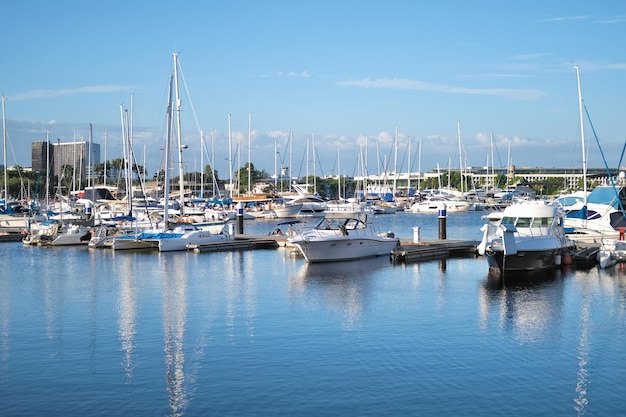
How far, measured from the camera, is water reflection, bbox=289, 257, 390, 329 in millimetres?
33356

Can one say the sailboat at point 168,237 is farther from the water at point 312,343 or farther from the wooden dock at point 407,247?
the water at point 312,343

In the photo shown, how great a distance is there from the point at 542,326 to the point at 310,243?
18.8 meters

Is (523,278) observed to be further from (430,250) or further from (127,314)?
(127,314)

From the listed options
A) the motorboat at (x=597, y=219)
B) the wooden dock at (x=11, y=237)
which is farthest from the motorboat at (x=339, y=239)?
the wooden dock at (x=11, y=237)

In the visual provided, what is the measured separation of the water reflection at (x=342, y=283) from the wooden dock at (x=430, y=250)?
42.9 inches

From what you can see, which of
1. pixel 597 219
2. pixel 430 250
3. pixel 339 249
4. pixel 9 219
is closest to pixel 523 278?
pixel 430 250

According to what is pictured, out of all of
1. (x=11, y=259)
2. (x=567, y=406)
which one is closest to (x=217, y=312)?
(x=567, y=406)

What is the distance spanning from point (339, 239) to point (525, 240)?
34.4 feet

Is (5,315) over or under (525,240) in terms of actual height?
under

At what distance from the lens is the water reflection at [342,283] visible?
3336 centimetres

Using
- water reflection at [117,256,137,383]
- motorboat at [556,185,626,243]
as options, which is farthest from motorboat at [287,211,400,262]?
motorboat at [556,185,626,243]

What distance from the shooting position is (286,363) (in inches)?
919

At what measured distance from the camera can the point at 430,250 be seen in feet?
165

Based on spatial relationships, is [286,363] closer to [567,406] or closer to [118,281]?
[567,406]
